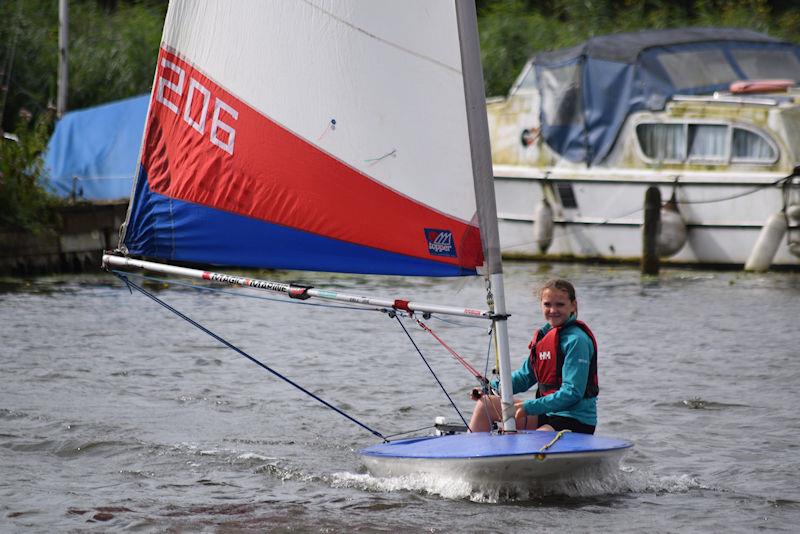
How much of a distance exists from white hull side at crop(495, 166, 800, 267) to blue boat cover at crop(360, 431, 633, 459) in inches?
410

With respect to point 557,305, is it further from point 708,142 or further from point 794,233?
point 708,142

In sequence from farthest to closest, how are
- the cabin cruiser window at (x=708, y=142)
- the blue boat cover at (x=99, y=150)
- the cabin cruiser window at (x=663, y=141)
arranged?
the blue boat cover at (x=99, y=150) < the cabin cruiser window at (x=663, y=141) < the cabin cruiser window at (x=708, y=142)

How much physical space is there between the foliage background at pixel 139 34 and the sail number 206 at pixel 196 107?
989 cm

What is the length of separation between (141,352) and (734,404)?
5205 mm

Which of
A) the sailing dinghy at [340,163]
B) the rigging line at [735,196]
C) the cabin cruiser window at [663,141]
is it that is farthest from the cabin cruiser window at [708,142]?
the sailing dinghy at [340,163]

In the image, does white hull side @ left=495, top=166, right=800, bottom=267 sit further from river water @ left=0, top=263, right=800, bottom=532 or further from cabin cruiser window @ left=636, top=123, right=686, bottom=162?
river water @ left=0, top=263, right=800, bottom=532

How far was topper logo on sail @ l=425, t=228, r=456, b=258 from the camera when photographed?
23.8 ft

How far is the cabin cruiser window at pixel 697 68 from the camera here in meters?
18.9

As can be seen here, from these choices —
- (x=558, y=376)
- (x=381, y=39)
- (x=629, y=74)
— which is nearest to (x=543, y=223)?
(x=629, y=74)

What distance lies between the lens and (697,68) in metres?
19.2

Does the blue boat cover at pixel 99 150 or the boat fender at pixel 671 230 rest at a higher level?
the blue boat cover at pixel 99 150

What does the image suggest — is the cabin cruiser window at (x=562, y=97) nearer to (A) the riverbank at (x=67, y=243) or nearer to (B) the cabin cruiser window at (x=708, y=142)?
(B) the cabin cruiser window at (x=708, y=142)

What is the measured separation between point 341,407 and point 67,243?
8.06 m

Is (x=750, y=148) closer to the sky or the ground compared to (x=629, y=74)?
closer to the ground
